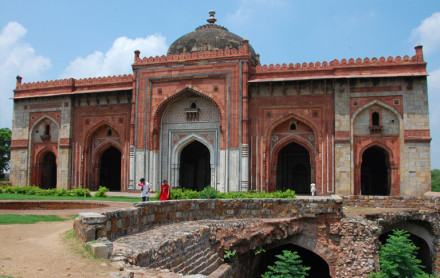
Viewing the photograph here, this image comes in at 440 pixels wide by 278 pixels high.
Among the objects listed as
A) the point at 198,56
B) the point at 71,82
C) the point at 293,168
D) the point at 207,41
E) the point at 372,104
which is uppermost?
the point at 207,41

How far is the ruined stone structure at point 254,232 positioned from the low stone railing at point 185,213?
0.04 feet

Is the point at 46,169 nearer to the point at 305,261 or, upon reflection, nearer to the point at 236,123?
the point at 236,123

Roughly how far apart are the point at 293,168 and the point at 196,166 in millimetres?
5074

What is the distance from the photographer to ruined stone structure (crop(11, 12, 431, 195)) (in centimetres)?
1600

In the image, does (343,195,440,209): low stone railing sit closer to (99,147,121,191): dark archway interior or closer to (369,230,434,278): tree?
(369,230,434,278): tree

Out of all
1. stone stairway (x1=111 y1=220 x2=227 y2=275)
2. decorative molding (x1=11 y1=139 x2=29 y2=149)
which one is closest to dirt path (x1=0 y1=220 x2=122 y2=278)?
stone stairway (x1=111 y1=220 x2=227 y2=275)

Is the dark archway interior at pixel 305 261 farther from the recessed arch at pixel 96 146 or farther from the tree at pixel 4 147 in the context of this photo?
the tree at pixel 4 147

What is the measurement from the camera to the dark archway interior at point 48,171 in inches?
823

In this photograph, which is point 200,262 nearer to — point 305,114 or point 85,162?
point 305,114

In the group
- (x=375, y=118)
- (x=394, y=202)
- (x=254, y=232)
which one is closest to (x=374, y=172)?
(x=375, y=118)

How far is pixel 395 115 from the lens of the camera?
1599 cm

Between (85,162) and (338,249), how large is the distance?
13572 mm

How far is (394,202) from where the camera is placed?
13.1 m

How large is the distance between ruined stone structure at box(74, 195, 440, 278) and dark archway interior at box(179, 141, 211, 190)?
9.38 meters
